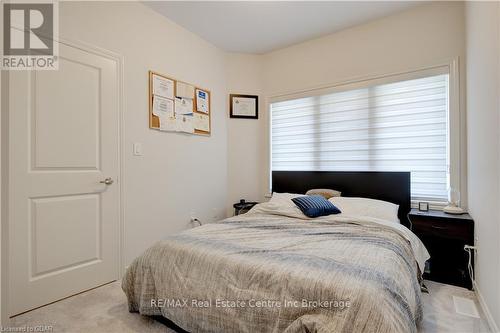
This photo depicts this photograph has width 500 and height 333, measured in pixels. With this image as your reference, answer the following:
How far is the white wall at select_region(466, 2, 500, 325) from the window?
34 centimetres

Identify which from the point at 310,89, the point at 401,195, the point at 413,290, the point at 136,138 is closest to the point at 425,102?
the point at 401,195

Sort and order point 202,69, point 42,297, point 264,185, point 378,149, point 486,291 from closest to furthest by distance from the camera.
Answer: point 486,291 → point 42,297 → point 378,149 → point 202,69 → point 264,185

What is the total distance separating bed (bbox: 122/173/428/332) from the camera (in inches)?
40.9

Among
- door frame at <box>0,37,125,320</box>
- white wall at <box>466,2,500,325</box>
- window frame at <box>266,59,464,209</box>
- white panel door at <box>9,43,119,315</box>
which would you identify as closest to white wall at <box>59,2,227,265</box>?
door frame at <box>0,37,125,320</box>

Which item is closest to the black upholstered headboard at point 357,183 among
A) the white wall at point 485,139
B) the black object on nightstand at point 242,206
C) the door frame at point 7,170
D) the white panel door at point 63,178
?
the black object on nightstand at point 242,206

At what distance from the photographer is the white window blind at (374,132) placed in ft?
8.37

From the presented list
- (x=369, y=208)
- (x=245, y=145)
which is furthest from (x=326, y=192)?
(x=245, y=145)

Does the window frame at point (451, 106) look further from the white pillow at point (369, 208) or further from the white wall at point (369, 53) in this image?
the white pillow at point (369, 208)

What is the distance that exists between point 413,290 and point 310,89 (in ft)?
8.36

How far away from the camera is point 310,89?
129 inches

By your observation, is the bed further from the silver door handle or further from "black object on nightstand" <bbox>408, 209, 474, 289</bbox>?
the silver door handle

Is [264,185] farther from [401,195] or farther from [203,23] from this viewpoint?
[203,23]

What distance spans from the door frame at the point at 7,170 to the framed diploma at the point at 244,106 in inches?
61.7

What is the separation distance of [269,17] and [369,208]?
2269mm
